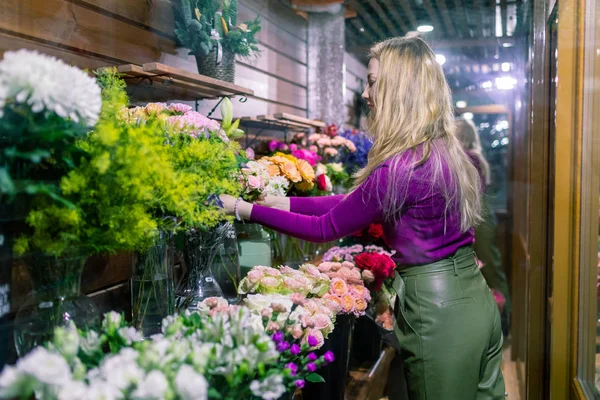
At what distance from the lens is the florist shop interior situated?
86cm

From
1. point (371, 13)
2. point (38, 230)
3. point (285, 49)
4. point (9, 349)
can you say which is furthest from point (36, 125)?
point (371, 13)

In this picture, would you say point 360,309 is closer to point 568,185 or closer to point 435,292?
point 435,292

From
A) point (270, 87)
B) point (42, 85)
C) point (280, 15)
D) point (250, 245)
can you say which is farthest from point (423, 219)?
point (280, 15)

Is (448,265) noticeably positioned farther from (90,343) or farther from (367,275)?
(90,343)

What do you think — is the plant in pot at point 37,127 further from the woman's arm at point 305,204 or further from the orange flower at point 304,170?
the orange flower at point 304,170

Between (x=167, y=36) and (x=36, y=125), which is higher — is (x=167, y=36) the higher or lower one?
the higher one

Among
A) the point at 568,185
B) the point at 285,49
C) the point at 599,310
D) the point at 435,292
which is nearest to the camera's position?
the point at 435,292

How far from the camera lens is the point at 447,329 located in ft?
4.98

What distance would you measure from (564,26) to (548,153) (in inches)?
24.8

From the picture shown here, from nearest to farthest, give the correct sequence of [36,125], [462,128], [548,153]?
[36,125], [548,153], [462,128]

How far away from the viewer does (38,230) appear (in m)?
0.93

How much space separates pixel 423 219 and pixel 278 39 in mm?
1592

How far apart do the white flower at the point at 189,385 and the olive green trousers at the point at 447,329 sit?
938 millimetres

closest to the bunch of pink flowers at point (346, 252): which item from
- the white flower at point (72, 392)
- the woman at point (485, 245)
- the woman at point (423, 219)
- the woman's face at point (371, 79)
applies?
the woman at point (423, 219)
